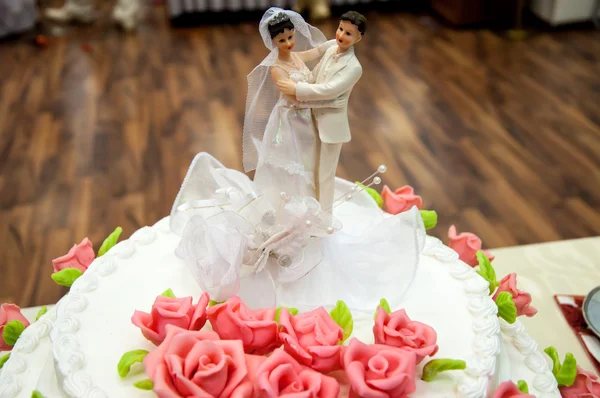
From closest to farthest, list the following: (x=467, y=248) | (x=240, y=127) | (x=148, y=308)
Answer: (x=148, y=308), (x=467, y=248), (x=240, y=127)

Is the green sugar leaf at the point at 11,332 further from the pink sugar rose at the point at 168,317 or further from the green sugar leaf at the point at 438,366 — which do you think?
the green sugar leaf at the point at 438,366

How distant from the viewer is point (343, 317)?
1528mm

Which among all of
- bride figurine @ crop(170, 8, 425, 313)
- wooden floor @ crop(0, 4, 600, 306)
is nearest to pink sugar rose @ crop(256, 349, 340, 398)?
bride figurine @ crop(170, 8, 425, 313)

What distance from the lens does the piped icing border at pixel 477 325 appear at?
143 cm

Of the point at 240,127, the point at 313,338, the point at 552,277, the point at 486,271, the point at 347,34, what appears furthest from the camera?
the point at 240,127

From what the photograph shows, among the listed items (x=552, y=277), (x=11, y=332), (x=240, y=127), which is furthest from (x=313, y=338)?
(x=240, y=127)

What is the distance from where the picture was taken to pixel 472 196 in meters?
3.60

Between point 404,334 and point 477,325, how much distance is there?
24 cm

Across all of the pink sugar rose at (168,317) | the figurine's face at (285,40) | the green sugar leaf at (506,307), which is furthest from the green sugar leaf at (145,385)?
the green sugar leaf at (506,307)

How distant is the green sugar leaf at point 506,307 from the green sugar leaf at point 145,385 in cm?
93

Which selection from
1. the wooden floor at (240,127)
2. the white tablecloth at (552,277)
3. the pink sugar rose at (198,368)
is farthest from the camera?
the wooden floor at (240,127)

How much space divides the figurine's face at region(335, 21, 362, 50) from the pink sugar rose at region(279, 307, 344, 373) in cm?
62

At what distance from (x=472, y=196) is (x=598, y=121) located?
53.0 inches

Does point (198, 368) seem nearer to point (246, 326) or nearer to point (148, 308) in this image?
point (246, 326)
